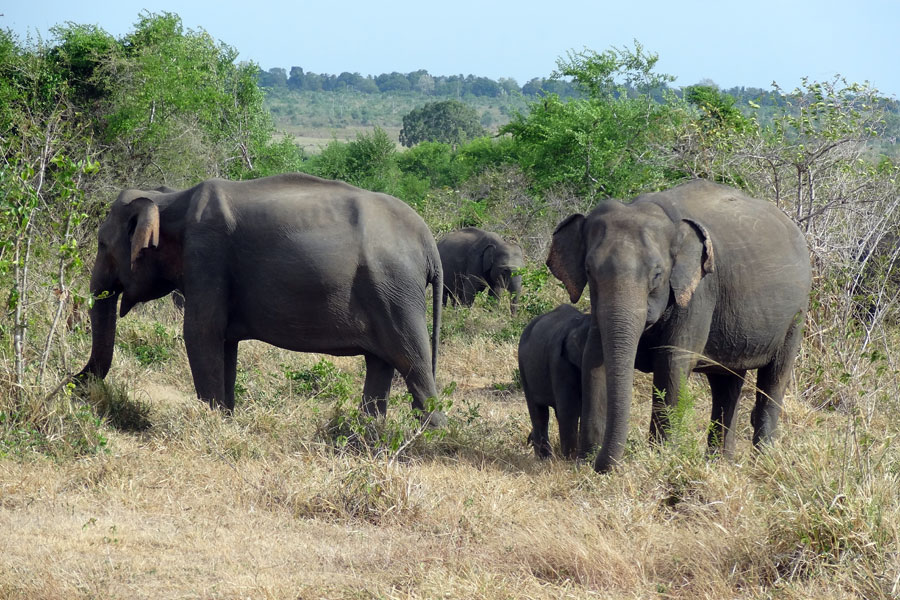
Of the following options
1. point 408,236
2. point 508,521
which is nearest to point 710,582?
point 508,521

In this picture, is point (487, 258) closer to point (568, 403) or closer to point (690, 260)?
point (568, 403)

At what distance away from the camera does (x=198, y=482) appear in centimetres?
661

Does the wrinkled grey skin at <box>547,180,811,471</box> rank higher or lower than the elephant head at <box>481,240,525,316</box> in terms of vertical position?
higher

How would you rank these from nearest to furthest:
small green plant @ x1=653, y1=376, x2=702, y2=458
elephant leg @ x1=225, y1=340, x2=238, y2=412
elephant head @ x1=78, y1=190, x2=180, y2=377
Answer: small green plant @ x1=653, y1=376, x2=702, y2=458 < elephant head @ x1=78, y1=190, x2=180, y2=377 < elephant leg @ x1=225, y1=340, x2=238, y2=412

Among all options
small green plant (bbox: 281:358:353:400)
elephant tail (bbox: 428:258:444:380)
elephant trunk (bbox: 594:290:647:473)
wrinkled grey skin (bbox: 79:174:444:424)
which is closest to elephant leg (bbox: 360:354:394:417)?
wrinkled grey skin (bbox: 79:174:444:424)

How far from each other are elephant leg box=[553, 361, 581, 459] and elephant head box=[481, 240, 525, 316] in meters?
9.52

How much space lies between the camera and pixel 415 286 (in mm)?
7922

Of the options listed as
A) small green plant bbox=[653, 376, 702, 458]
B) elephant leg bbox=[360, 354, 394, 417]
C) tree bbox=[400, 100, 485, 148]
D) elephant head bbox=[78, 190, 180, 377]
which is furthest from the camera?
tree bbox=[400, 100, 485, 148]

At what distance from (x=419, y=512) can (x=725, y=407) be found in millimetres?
2726

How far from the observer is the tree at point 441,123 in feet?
221

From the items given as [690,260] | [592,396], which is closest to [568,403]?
[592,396]

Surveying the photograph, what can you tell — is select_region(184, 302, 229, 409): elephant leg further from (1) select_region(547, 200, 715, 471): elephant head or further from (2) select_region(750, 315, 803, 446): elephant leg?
(2) select_region(750, 315, 803, 446): elephant leg

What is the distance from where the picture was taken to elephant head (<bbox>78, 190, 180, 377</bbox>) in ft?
26.6

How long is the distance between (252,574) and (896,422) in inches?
167
